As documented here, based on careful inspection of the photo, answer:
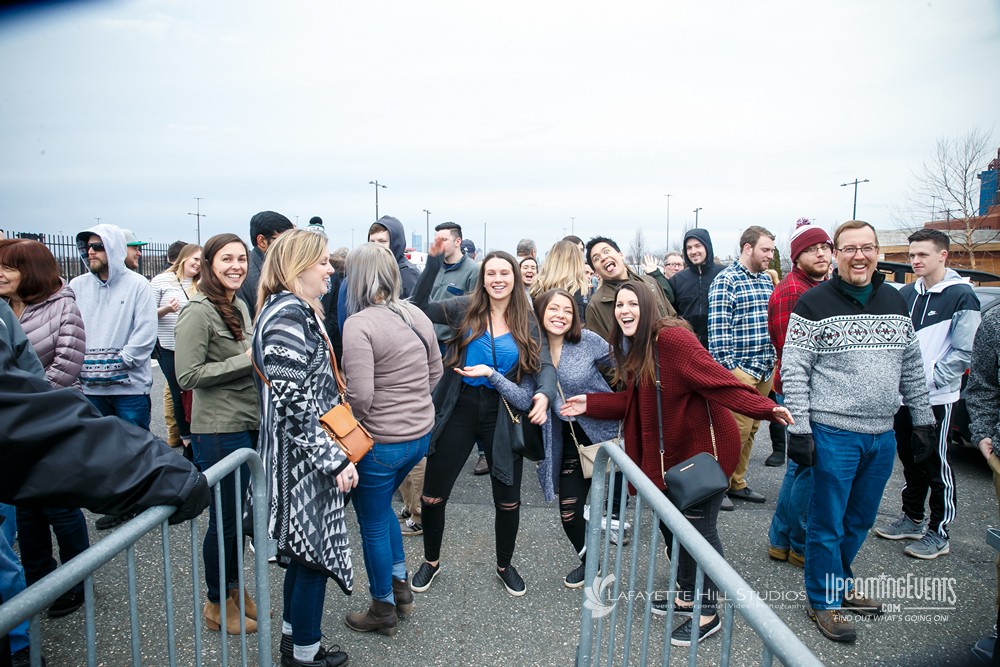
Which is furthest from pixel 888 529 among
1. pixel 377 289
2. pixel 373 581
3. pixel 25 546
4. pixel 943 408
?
pixel 25 546

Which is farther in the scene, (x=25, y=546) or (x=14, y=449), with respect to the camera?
(x=25, y=546)

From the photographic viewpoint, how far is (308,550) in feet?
8.42

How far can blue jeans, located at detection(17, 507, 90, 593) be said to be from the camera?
10.0 ft

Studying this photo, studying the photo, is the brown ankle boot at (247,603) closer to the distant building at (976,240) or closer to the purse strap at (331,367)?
the purse strap at (331,367)

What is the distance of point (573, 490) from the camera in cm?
362

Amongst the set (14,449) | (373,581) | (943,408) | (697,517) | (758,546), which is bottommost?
(758,546)

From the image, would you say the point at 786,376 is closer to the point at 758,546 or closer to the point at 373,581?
the point at 758,546

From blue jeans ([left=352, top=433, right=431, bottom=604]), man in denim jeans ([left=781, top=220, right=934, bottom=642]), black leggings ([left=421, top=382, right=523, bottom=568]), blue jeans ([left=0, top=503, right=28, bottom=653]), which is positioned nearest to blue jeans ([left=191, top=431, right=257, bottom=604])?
blue jeans ([left=352, top=433, right=431, bottom=604])

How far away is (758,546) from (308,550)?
3144 millimetres

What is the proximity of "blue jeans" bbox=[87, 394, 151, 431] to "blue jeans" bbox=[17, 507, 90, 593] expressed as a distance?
934 mm

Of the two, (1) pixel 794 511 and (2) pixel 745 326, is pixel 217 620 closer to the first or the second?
(1) pixel 794 511

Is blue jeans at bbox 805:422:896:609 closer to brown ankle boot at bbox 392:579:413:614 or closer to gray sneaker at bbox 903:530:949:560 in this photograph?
gray sneaker at bbox 903:530:949:560

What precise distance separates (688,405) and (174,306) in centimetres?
442

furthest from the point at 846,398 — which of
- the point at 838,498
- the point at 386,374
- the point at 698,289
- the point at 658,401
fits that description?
the point at 698,289
